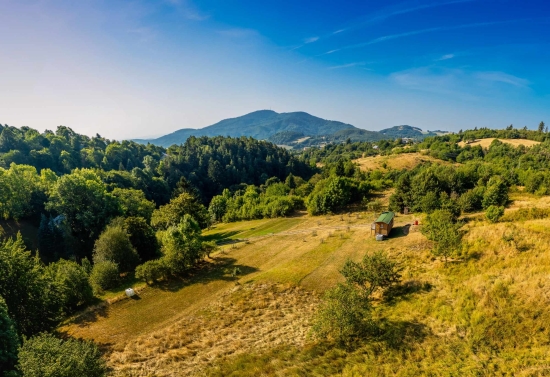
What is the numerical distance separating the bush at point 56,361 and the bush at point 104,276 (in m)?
19.5

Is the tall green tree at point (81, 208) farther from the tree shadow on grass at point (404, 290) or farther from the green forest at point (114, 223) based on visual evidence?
the tree shadow on grass at point (404, 290)

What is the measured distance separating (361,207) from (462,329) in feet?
158

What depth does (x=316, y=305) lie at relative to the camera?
101ft

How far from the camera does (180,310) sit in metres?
31.3

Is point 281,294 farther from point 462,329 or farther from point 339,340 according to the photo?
point 462,329

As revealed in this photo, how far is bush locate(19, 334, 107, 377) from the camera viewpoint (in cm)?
1548

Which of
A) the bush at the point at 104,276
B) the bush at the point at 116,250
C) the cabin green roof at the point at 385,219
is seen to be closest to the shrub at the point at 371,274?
the cabin green roof at the point at 385,219

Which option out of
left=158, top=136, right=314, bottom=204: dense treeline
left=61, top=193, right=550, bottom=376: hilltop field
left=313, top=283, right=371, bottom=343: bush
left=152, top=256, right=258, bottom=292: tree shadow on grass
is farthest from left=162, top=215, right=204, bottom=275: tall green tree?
left=158, top=136, right=314, bottom=204: dense treeline

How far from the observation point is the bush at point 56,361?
15.5 meters

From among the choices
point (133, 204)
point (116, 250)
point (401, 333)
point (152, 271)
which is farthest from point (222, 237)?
point (401, 333)

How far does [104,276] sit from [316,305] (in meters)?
27.8

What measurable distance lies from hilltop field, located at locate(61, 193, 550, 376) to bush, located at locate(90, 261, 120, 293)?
4712mm

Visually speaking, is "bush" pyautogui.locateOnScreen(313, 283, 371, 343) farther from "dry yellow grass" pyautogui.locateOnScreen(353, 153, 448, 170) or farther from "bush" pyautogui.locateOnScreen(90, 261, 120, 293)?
"dry yellow grass" pyautogui.locateOnScreen(353, 153, 448, 170)

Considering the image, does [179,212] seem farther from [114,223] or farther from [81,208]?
[81,208]
